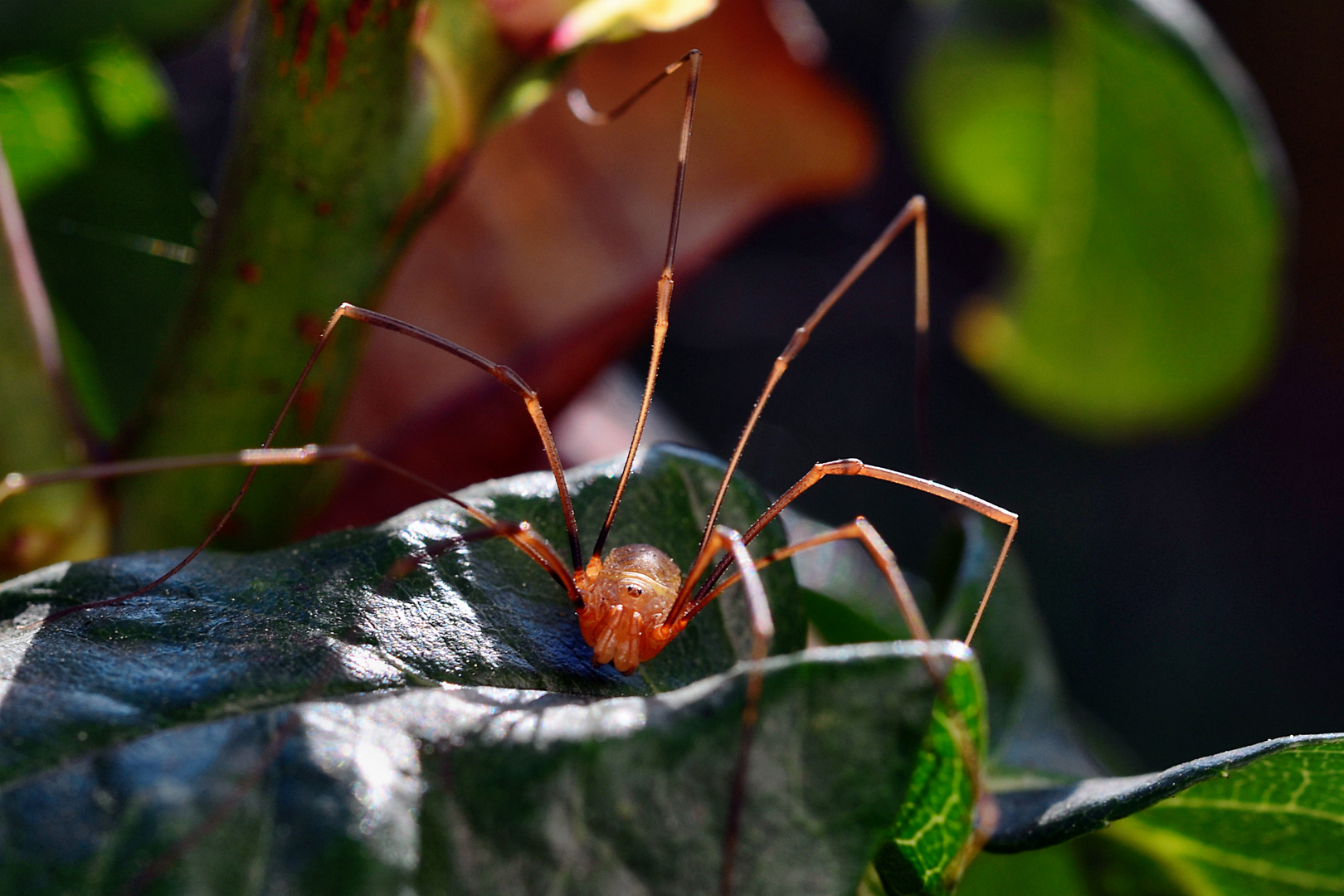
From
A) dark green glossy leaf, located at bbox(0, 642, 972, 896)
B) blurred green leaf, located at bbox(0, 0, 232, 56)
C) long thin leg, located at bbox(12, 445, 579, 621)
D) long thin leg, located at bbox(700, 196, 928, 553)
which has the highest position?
blurred green leaf, located at bbox(0, 0, 232, 56)

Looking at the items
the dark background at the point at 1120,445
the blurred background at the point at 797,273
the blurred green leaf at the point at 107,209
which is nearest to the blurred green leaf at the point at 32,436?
the blurred background at the point at 797,273

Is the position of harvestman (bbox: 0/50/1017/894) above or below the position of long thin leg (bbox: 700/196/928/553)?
below

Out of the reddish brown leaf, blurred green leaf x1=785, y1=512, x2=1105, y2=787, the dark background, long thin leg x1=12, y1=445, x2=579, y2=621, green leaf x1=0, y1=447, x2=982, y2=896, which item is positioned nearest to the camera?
green leaf x1=0, y1=447, x2=982, y2=896

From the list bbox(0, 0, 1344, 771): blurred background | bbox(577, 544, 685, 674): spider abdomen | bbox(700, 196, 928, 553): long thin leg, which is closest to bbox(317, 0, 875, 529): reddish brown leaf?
bbox(0, 0, 1344, 771): blurred background

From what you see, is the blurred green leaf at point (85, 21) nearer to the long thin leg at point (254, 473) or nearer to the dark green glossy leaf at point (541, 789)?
the long thin leg at point (254, 473)

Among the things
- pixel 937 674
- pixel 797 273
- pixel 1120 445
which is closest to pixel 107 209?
pixel 937 674

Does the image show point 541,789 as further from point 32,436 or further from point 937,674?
point 32,436

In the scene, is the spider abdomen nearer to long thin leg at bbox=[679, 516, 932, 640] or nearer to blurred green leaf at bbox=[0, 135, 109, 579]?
long thin leg at bbox=[679, 516, 932, 640]

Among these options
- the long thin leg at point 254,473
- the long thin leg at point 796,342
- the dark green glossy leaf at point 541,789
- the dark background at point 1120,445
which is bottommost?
the dark background at point 1120,445
